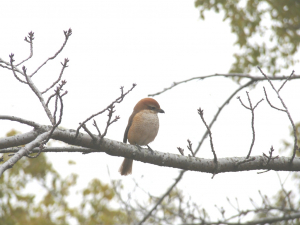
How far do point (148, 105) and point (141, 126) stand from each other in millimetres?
662

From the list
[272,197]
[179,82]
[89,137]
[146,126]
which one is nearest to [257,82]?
[179,82]

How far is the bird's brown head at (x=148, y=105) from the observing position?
20.0ft

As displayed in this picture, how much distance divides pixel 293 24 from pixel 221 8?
57.1 inches

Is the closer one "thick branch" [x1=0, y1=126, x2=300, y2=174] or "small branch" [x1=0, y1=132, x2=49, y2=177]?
"small branch" [x1=0, y1=132, x2=49, y2=177]

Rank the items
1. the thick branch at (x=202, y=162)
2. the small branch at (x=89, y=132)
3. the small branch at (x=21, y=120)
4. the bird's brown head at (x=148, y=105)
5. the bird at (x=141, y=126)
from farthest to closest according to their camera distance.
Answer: the bird's brown head at (x=148, y=105)
the bird at (x=141, y=126)
the thick branch at (x=202, y=162)
the small branch at (x=89, y=132)
the small branch at (x=21, y=120)

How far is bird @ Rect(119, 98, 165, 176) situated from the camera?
5.60 metres

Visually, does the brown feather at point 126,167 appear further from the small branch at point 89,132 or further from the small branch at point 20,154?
the small branch at point 20,154

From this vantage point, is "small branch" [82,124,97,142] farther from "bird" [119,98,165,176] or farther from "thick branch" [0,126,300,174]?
"bird" [119,98,165,176]

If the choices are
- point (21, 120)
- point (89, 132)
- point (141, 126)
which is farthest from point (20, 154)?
point (141, 126)

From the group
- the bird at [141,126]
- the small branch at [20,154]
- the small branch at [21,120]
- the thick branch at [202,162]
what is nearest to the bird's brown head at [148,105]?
the bird at [141,126]

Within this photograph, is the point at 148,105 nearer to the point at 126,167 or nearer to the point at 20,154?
the point at 126,167

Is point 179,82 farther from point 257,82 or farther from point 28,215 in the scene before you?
point 28,215

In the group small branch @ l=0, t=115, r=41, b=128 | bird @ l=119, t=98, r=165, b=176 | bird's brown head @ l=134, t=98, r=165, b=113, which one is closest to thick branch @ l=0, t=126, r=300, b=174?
small branch @ l=0, t=115, r=41, b=128

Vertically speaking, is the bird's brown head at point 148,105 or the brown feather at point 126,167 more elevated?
the bird's brown head at point 148,105
